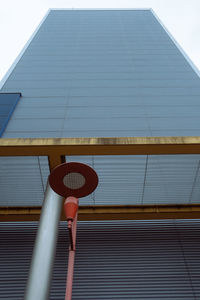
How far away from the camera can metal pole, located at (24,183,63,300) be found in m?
3.32

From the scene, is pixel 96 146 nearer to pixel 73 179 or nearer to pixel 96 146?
pixel 96 146

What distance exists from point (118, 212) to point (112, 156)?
5.04ft

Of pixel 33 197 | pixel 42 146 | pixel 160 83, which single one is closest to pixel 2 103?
pixel 33 197

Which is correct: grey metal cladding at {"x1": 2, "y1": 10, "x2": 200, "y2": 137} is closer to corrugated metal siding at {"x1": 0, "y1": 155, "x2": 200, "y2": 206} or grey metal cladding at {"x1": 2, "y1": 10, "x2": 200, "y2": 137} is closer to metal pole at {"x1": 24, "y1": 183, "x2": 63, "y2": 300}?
corrugated metal siding at {"x1": 0, "y1": 155, "x2": 200, "y2": 206}

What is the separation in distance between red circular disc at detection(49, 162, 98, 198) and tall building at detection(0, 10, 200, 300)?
7.74ft

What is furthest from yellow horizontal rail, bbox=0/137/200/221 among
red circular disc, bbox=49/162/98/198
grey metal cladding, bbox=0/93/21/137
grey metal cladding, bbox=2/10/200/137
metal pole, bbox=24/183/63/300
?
grey metal cladding, bbox=0/93/21/137

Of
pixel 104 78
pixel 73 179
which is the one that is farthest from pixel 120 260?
pixel 104 78

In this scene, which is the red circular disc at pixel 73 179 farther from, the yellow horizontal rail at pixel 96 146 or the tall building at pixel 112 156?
the tall building at pixel 112 156

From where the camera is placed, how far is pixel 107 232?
6246 millimetres

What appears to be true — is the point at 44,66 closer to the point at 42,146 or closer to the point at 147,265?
the point at 42,146

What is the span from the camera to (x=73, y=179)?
Result: 10.2 ft

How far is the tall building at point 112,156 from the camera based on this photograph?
5398mm

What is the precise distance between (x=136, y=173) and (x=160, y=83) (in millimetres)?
6880

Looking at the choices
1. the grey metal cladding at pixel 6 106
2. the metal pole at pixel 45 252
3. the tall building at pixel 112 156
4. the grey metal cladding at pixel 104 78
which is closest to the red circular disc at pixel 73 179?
the metal pole at pixel 45 252
